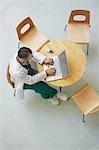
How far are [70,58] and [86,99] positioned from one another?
1.92 ft

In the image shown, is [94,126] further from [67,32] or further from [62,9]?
[62,9]

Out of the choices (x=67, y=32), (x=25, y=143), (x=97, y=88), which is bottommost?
(x=25, y=143)

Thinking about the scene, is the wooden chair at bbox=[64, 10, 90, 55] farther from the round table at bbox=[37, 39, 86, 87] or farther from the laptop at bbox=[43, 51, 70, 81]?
the laptop at bbox=[43, 51, 70, 81]

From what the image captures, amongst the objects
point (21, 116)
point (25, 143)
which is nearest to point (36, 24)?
point (21, 116)

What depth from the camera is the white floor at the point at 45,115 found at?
5.04 m

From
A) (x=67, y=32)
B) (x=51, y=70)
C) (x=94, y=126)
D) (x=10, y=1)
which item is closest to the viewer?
(x=51, y=70)

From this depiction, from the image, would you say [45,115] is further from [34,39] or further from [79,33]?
[79,33]

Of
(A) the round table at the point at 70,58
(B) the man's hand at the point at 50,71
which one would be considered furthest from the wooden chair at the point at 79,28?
(B) the man's hand at the point at 50,71

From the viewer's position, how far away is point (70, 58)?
4.95m

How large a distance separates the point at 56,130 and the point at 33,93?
655mm

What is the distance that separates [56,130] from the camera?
5117 mm

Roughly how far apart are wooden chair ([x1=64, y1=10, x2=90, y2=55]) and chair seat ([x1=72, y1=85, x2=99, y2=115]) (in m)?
0.75

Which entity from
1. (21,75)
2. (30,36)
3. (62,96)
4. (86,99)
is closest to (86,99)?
(86,99)

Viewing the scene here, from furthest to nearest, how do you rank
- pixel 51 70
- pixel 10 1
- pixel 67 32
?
1. pixel 10 1
2. pixel 67 32
3. pixel 51 70
